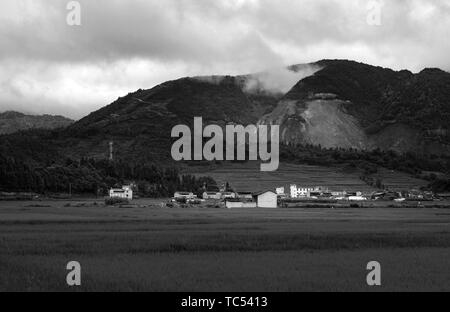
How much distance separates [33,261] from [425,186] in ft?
529

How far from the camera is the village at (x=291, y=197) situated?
378 feet

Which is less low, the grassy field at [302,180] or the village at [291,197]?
the grassy field at [302,180]

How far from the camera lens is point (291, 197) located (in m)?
154

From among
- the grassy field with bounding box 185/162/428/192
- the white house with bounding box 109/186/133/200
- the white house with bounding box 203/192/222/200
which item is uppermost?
the grassy field with bounding box 185/162/428/192

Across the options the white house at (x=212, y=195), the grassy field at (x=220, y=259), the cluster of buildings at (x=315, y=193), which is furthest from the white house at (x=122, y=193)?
the grassy field at (x=220, y=259)

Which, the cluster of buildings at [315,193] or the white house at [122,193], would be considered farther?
the cluster of buildings at [315,193]

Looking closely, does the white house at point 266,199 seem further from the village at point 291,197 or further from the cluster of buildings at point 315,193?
the cluster of buildings at point 315,193

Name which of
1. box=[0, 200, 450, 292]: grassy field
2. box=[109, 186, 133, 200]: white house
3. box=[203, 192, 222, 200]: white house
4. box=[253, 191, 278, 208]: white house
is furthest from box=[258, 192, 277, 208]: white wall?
box=[0, 200, 450, 292]: grassy field

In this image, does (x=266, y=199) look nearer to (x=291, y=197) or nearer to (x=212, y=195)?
(x=291, y=197)

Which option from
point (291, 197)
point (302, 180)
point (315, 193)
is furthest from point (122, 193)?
point (302, 180)

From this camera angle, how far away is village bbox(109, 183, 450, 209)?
115 metres

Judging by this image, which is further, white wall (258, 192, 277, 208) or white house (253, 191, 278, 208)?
white house (253, 191, 278, 208)

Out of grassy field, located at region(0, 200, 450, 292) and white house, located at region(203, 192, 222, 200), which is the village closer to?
white house, located at region(203, 192, 222, 200)
